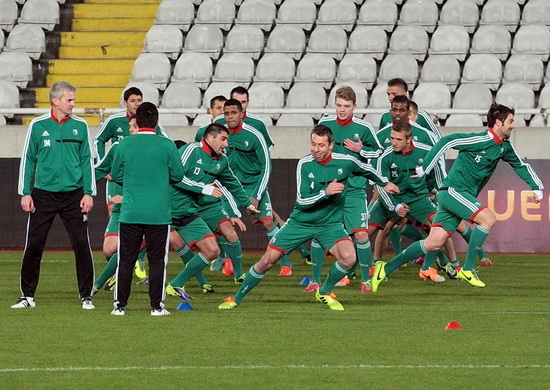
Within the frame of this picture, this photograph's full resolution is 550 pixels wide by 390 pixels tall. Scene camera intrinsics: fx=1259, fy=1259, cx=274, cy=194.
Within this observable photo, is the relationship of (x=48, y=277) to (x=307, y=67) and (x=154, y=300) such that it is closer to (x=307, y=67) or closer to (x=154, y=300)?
(x=154, y=300)

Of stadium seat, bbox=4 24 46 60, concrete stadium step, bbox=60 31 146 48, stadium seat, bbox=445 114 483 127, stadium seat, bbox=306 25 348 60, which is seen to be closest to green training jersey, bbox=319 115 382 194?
stadium seat, bbox=445 114 483 127

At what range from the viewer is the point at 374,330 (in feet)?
32.0

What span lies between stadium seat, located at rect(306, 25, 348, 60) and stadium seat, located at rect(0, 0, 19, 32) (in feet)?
18.8

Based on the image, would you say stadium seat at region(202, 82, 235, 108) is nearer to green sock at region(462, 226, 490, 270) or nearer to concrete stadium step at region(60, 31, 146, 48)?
concrete stadium step at region(60, 31, 146, 48)

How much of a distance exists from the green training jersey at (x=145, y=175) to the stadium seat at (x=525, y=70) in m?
11.0

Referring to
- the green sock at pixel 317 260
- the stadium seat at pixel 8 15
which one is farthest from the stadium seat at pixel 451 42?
the green sock at pixel 317 260

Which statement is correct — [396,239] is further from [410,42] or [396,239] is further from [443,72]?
[410,42]

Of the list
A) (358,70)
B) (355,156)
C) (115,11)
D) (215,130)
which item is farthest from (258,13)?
(215,130)

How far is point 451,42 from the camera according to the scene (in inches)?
842

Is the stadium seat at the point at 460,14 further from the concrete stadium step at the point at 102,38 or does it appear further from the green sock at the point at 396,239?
the green sock at the point at 396,239

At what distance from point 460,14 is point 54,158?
12.3 m

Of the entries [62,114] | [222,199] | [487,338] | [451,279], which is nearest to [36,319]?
[62,114]

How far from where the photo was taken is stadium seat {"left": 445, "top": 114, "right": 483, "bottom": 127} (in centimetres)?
1959

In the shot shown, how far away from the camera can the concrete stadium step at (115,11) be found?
78.2 feet
